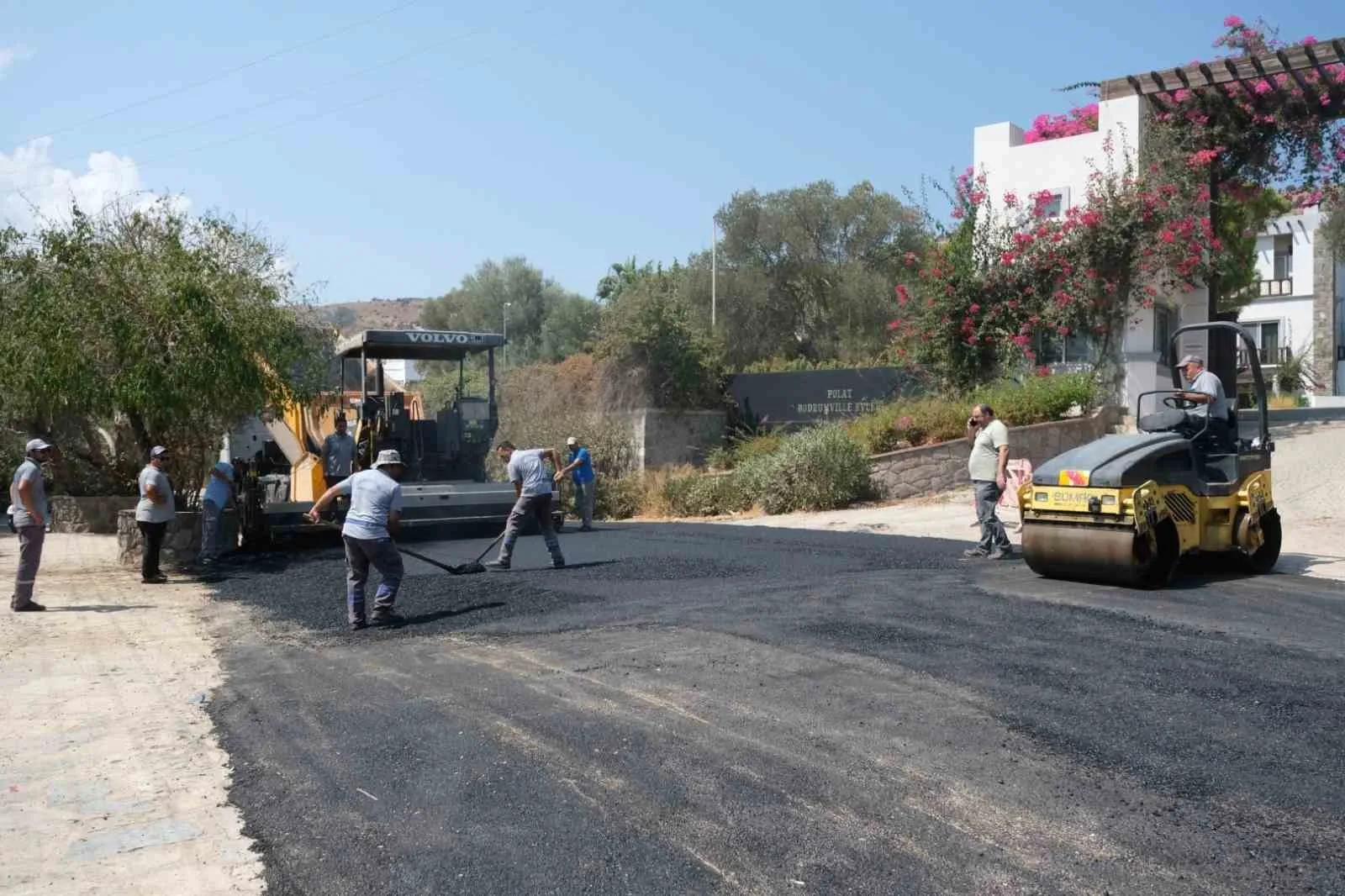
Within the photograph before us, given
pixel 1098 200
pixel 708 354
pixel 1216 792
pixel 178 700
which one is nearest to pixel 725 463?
pixel 708 354

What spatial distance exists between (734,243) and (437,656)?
29007 mm

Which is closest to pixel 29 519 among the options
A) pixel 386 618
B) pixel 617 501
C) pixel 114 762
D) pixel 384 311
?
pixel 386 618

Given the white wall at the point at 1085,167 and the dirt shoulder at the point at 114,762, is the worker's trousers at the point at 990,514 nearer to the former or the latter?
the dirt shoulder at the point at 114,762

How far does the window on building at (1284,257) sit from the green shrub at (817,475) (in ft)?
102

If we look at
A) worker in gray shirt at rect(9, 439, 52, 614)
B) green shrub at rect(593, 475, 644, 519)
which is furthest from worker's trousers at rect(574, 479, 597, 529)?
worker in gray shirt at rect(9, 439, 52, 614)

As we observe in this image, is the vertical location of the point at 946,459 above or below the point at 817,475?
above

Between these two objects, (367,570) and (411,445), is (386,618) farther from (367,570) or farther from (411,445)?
(411,445)

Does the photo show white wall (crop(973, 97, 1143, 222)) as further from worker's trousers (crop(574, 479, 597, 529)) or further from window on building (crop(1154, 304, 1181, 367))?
worker's trousers (crop(574, 479, 597, 529))

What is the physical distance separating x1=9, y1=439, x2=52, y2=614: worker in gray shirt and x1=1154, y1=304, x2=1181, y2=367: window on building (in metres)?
16.7

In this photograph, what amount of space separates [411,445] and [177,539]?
3035 mm

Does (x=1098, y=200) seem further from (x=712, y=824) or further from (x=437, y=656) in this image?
(x=712, y=824)

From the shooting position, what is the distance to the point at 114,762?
18.9 ft

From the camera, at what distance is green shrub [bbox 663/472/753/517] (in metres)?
19.8

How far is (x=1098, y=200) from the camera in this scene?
64.3 feet
